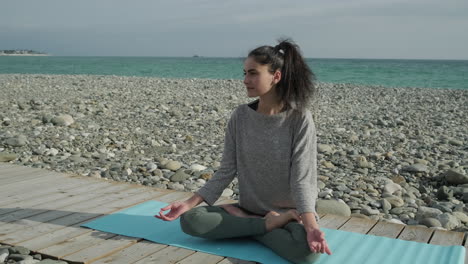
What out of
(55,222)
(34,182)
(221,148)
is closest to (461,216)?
(55,222)

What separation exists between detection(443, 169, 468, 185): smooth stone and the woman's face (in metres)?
3.67

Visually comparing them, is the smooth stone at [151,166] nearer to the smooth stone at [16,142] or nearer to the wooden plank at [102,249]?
the smooth stone at [16,142]

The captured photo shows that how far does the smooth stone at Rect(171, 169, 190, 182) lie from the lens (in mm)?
5574

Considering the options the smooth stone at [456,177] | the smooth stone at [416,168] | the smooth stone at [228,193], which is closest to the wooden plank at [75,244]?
the smooth stone at [228,193]

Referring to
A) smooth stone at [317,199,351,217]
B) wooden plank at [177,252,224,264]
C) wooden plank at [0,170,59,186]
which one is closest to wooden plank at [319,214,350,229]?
smooth stone at [317,199,351,217]

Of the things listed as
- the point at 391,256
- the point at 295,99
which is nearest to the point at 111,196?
the point at 295,99

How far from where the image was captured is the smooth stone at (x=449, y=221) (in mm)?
4117

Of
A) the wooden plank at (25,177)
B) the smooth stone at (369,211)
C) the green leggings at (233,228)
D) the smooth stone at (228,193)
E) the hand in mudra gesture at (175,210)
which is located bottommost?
the smooth stone at (369,211)

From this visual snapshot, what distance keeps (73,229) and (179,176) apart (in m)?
2.37

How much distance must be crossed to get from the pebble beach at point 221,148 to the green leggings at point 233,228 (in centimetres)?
115

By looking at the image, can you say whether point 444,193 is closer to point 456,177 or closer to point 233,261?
point 456,177

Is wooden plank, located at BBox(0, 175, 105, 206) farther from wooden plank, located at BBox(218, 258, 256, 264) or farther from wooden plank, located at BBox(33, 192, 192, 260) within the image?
wooden plank, located at BBox(218, 258, 256, 264)

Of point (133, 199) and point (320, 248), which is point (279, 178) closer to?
point (320, 248)

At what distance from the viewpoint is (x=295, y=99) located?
2963mm
